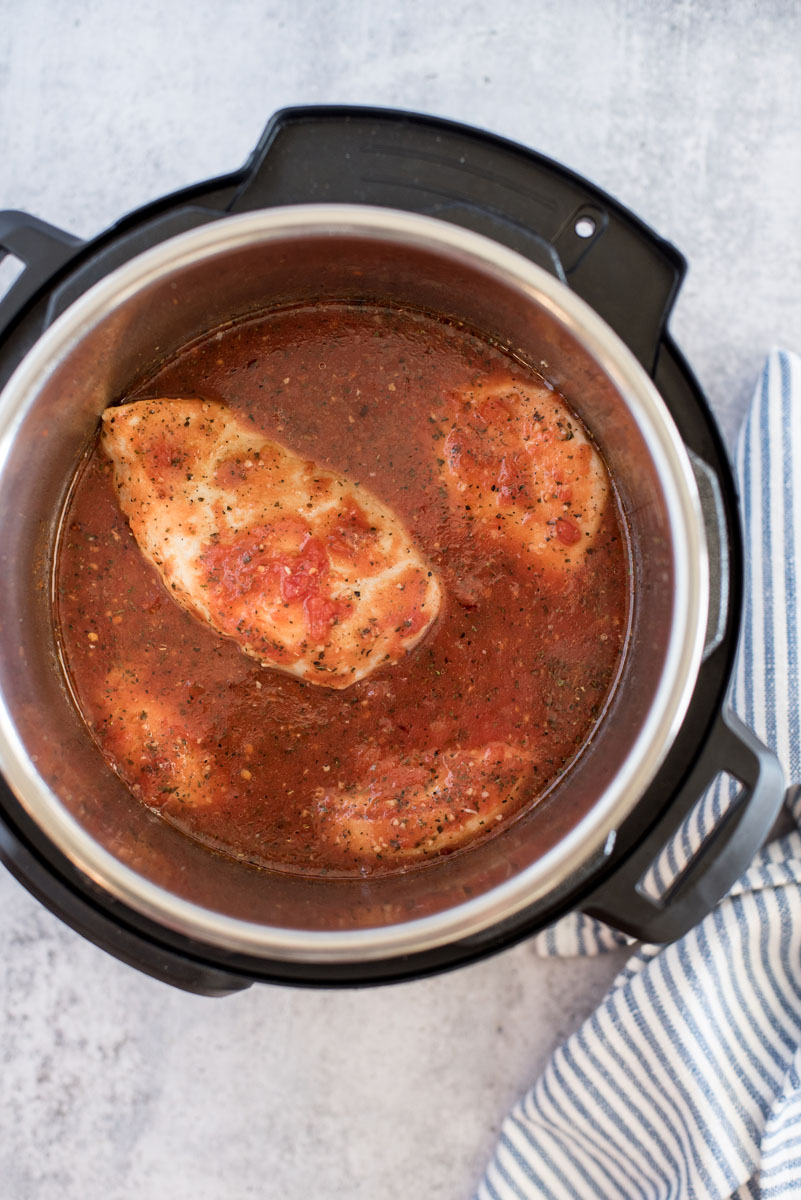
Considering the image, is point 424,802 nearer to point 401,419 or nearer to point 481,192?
point 401,419

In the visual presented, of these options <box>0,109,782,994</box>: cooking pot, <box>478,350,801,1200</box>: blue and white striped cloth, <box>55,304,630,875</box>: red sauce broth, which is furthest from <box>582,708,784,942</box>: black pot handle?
<box>478,350,801,1200</box>: blue and white striped cloth

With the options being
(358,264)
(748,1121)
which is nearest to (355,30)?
(358,264)

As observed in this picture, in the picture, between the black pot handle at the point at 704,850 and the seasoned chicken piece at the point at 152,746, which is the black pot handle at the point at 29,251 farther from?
the black pot handle at the point at 704,850

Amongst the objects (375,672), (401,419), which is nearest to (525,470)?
(401,419)

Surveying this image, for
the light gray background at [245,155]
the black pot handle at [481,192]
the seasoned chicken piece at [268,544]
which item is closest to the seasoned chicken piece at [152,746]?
the seasoned chicken piece at [268,544]

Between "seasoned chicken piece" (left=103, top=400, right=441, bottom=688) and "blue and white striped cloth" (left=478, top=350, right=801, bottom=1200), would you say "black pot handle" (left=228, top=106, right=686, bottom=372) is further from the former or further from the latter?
"blue and white striped cloth" (left=478, top=350, right=801, bottom=1200)

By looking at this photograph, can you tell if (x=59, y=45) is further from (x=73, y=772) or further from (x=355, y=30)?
(x=73, y=772)
